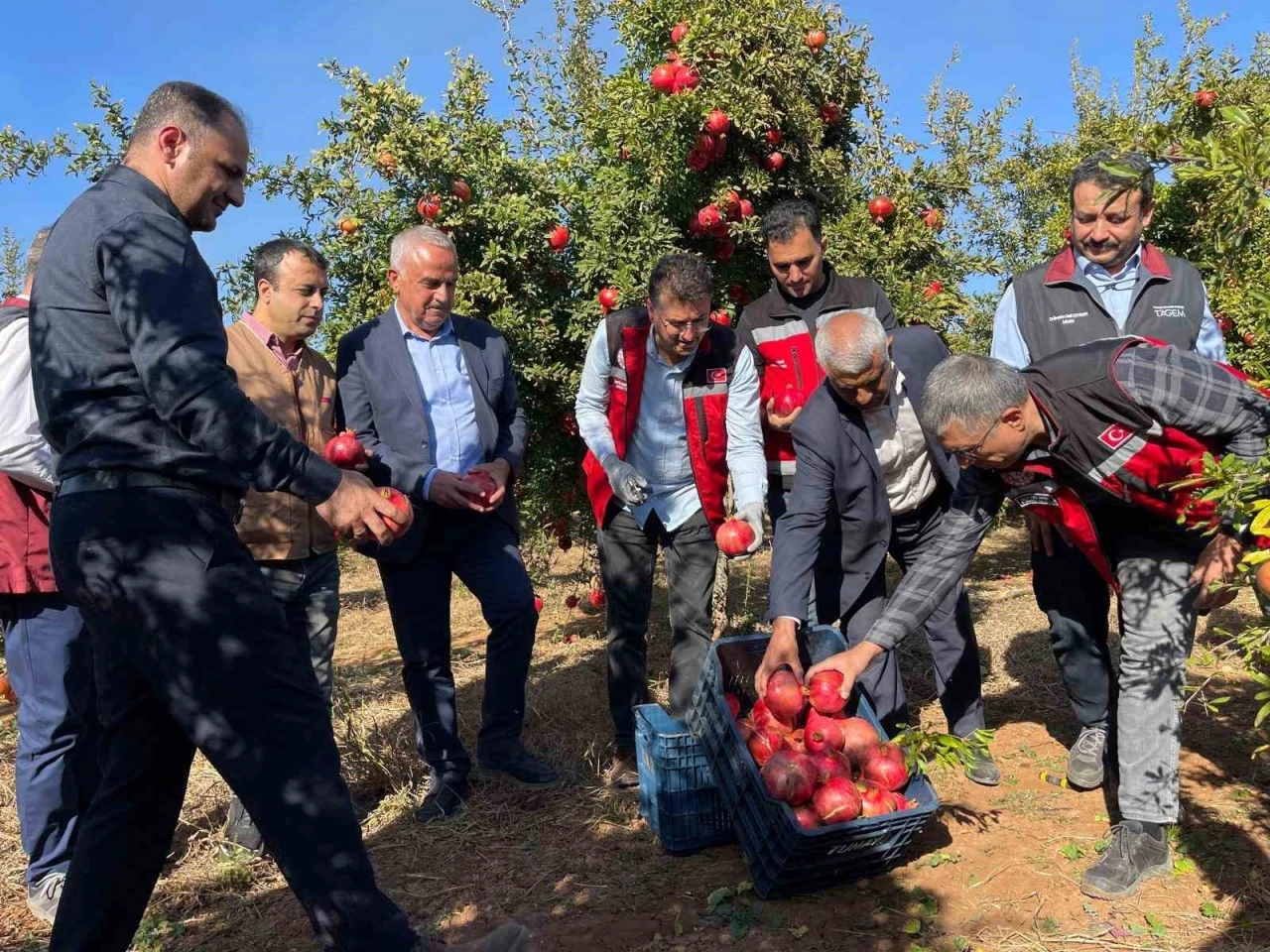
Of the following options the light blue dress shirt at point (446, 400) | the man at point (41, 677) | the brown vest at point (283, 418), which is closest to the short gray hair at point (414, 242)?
the light blue dress shirt at point (446, 400)

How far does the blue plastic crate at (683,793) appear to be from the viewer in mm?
3639

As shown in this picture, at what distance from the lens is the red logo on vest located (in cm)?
298

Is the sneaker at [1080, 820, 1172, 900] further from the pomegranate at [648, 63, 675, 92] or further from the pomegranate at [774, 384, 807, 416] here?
the pomegranate at [648, 63, 675, 92]

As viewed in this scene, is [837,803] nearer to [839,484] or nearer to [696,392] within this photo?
[839,484]

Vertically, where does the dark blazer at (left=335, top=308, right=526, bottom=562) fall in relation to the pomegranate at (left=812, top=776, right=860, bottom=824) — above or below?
above

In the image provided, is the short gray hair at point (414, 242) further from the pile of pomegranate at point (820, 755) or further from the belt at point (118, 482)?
the pile of pomegranate at point (820, 755)

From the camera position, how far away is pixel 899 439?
3895mm

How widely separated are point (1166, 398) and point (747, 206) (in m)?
3.04

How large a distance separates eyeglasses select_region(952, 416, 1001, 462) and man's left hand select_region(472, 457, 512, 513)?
182cm

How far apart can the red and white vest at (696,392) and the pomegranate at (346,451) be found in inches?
39.0

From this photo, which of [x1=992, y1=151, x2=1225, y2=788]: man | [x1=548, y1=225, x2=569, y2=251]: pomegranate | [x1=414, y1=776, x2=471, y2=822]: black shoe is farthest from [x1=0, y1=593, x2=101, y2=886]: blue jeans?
[x1=992, y1=151, x2=1225, y2=788]: man

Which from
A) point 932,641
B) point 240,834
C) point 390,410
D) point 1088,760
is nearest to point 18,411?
point 390,410

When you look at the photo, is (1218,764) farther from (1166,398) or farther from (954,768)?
(1166,398)

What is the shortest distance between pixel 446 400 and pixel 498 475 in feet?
1.27
